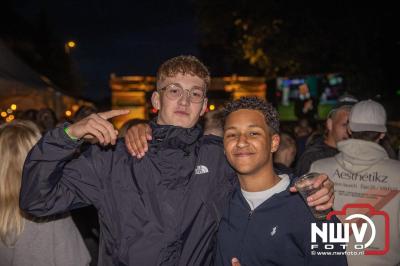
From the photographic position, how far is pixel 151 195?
8.31 feet

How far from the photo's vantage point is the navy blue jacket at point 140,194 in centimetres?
230

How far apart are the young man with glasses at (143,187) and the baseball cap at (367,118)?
4.77ft

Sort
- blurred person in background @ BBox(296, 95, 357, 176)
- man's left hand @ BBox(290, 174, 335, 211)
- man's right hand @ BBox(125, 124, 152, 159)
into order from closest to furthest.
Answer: man's left hand @ BBox(290, 174, 335, 211) < man's right hand @ BBox(125, 124, 152, 159) < blurred person in background @ BBox(296, 95, 357, 176)

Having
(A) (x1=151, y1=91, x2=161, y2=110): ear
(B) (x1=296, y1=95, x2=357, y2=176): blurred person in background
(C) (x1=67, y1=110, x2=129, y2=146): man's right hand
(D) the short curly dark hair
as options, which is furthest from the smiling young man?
(B) (x1=296, y1=95, x2=357, y2=176): blurred person in background

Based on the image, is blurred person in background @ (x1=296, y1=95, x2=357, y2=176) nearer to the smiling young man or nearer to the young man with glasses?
the smiling young man

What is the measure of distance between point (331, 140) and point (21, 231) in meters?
3.60

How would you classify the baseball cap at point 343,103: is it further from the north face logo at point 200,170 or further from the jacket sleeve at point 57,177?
the jacket sleeve at point 57,177

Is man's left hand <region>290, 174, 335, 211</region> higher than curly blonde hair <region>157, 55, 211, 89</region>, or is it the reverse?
curly blonde hair <region>157, 55, 211, 89</region>

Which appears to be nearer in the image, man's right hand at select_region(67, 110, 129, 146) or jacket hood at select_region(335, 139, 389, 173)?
man's right hand at select_region(67, 110, 129, 146)

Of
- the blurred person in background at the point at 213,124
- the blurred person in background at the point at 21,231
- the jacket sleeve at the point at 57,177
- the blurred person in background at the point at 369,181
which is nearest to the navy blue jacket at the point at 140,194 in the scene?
the jacket sleeve at the point at 57,177

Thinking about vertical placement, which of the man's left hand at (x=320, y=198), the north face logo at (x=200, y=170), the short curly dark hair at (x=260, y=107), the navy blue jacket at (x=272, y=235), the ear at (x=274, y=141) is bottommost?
the navy blue jacket at (x=272, y=235)

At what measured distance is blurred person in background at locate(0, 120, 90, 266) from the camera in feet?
9.92

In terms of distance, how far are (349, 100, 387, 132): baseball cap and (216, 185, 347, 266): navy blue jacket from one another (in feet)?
4.83

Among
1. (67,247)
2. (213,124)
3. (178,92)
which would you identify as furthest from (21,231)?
(213,124)
